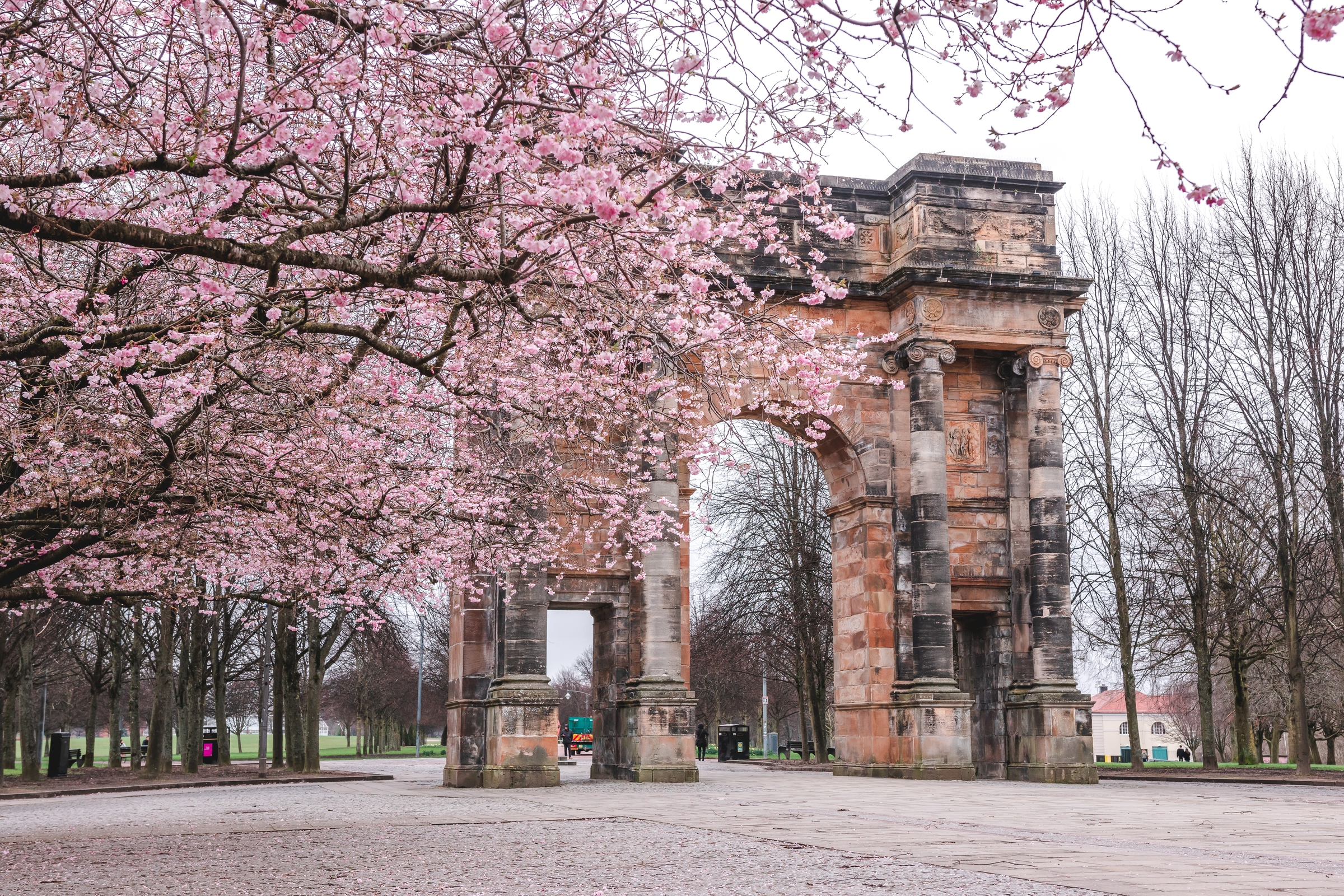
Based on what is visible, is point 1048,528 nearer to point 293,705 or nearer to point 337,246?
point 337,246

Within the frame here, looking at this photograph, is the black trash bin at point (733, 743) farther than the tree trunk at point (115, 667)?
Yes

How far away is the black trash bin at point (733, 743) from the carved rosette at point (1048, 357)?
24.9 meters

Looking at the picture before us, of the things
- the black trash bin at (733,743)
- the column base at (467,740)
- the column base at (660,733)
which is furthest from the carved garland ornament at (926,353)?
the black trash bin at (733,743)

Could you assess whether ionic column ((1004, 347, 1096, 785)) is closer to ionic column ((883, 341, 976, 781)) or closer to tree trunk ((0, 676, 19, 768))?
ionic column ((883, 341, 976, 781))

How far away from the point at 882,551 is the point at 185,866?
57.5ft

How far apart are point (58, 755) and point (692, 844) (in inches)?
1003

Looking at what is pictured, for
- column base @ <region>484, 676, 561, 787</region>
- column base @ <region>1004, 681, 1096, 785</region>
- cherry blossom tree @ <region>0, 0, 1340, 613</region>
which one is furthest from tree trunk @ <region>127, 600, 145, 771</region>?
column base @ <region>1004, 681, 1096, 785</region>

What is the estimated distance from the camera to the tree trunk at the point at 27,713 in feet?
89.7

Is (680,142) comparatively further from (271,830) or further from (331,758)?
(331,758)

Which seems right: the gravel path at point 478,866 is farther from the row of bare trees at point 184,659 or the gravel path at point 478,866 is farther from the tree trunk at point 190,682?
the tree trunk at point 190,682

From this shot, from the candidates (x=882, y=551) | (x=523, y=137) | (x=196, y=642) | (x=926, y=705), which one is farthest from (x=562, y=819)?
(x=196, y=642)

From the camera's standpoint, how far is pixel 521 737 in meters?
20.3

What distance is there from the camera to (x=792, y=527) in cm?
3606

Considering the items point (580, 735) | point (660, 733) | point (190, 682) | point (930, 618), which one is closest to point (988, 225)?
point (930, 618)
